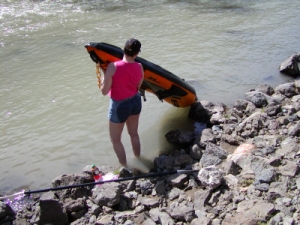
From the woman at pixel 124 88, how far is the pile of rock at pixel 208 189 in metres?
0.62

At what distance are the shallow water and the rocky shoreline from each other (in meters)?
0.65

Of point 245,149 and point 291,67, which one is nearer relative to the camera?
point 245,149

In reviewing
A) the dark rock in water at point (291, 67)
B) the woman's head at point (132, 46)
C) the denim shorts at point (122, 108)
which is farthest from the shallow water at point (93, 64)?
the woman's head at point (132, 46)

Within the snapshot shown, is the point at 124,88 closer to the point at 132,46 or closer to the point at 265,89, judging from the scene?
the point at 132,46

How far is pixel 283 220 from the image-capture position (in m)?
2.89

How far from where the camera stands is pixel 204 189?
369cm

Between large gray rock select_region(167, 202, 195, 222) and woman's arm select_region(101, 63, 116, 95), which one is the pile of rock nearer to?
large gray rock select_region(167, 202, 195, 222)

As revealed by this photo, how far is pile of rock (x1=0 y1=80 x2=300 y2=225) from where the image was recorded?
321 cm

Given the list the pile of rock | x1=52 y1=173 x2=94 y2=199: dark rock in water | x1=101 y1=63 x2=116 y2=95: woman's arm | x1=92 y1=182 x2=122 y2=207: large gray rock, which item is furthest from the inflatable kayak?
x1=92 y1=182 x2=122 y2=207: large gray rock

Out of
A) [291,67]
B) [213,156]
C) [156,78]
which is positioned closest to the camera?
[213,156]

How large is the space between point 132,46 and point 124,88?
0.52 metres

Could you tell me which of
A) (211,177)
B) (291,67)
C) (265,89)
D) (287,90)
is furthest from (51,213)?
(291,67)

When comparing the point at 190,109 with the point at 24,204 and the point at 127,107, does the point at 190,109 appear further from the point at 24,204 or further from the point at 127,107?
the point at 24,204

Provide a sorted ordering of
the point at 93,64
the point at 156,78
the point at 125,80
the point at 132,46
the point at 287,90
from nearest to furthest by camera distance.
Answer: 1. the point at 132,46
2. the point at 125,80
3. the point at 156,78
4. the point at 287,90
5. the point at 93,64
